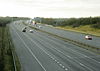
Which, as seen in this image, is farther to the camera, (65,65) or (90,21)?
(90,21)

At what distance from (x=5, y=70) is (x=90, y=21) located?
104953 mm

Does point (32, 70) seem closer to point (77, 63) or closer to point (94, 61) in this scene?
point (77, 63)

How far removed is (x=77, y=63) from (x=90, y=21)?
325 ft

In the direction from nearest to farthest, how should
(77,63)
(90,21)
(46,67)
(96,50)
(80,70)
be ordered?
(80,70)
(46,67)
(77,63)
(96,50)
(90,21)

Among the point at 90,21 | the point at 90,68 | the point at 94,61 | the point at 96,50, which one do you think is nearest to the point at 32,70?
the point at 90,68

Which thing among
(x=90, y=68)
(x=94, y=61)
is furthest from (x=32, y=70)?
(x=94, y=61)

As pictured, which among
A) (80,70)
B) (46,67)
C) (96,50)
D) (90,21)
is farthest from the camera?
(90,21)

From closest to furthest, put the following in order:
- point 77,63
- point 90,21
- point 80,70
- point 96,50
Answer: point 80,70, point 77,63, point 96,50, point 90,21

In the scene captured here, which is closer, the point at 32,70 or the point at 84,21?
the point at 32,70

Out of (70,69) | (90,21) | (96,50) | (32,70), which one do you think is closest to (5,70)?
(32,70)

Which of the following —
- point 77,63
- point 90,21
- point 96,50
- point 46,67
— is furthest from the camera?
point 90,21

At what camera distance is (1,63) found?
31.2m

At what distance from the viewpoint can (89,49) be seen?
44.6 m

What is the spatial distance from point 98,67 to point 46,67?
5805 mm
